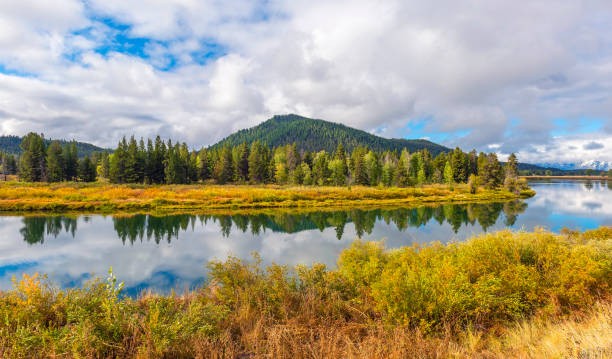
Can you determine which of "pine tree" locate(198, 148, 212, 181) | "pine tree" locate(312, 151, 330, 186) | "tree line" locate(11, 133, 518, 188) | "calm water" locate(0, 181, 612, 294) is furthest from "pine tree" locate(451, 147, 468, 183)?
"pine tree" locate(198, 148, 212, 181)

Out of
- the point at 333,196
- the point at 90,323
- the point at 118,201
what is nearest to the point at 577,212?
the point at 333,196

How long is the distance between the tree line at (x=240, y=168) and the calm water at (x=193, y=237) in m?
35.6

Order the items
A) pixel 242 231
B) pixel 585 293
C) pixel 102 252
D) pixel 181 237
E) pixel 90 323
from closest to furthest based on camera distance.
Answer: pixel 90 323
pixel 585 293
pixel 102 252
pixel 181 237
pixel 242 231

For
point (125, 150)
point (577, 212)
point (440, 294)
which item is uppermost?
point (125, 150)

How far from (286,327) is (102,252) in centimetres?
1990

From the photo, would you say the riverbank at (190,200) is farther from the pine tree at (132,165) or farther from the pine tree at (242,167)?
the pine tree at (242,167)

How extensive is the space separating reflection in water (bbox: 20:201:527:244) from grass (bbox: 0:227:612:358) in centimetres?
1719

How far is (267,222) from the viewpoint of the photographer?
32.5 meters

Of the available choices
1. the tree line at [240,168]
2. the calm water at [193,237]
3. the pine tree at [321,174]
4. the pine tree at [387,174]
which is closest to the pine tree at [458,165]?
the tree line at [240,168]

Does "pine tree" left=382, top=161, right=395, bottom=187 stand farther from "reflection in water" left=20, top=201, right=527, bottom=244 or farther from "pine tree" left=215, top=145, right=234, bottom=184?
"pine tree" left=215, top=145, right=234, bottom=184

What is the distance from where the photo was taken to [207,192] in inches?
1970

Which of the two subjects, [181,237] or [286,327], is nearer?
[286,327]

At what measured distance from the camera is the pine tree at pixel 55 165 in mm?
69312

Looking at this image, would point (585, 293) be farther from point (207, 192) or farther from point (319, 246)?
point (207, 192)
